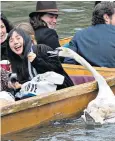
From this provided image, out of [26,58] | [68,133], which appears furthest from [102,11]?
[68,133]

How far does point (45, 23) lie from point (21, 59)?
3.99 feet

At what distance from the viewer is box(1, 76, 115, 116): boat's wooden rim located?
573 cm

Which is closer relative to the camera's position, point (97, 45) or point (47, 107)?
point (47, 107)

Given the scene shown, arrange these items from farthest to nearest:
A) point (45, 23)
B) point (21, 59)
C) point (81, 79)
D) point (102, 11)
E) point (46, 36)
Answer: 1. point (45, 23)
2. point (46, 36)
3. point (102, 11)
4. point (81, 79)
5. point (21, 59)

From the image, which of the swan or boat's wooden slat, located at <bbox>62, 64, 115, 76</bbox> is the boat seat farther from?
the swan

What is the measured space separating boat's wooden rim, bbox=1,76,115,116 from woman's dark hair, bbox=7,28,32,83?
0.47 meters

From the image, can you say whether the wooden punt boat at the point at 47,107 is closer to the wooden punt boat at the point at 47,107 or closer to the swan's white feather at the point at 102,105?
the wooden punt boat at the point at 47,107

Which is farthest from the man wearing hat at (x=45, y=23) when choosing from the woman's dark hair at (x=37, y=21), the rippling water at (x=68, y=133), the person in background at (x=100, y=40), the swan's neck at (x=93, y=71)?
the rippling water at (x=68, y=133)

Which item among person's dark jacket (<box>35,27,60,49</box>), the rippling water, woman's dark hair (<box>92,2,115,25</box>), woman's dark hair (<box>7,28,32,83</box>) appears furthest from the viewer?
person's dark jacket (<box>35,27,60,49</box>)

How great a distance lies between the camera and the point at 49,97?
602cm

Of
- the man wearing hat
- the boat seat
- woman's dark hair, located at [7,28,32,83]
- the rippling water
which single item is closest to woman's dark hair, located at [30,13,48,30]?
the man wearing hat

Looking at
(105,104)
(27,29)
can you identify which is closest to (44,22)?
(27,29)

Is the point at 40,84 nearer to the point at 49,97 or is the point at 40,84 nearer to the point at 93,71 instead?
the point at 49,97

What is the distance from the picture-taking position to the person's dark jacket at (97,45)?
696cm
